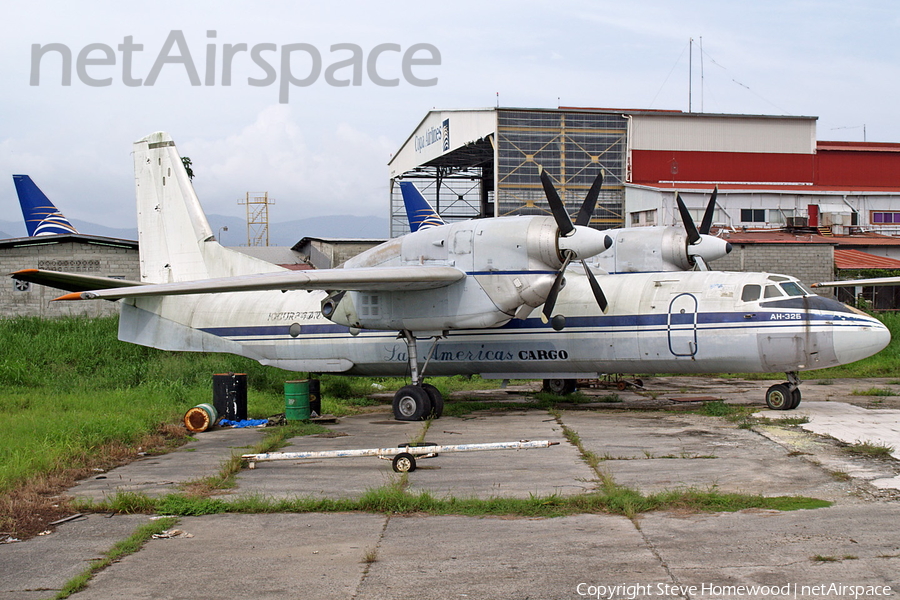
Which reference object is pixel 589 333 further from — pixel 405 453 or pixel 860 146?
pixel 860 146

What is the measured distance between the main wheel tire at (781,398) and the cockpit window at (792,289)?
198 cm

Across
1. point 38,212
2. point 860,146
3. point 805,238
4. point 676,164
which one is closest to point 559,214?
point 805,238

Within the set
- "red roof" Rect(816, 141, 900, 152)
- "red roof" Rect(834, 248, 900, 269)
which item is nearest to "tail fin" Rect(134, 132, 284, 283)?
"red roof" Rect(834, 248, 900, 269)

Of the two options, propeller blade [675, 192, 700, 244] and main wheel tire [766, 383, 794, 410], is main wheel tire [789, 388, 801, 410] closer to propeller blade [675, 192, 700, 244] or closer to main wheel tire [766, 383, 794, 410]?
main wheel tire [766, 383, 794, 410]

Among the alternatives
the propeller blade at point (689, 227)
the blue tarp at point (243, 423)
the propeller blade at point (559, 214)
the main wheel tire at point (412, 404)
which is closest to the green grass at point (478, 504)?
the blue tarp at point (243, 423)

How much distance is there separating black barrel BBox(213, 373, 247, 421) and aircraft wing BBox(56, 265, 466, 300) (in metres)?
2.31

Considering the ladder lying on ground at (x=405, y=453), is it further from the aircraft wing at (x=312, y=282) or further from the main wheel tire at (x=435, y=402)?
the main wheel tire at (x=435, y=402)

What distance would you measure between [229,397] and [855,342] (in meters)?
12.7

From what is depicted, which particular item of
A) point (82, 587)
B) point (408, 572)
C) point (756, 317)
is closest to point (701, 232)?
point (756, 317)

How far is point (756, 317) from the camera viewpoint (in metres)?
15.9

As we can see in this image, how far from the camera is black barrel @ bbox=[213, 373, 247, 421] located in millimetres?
16281

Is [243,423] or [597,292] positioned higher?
[597,292]

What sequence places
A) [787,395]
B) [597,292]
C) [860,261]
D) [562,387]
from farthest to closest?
[860,261]
[562,387]
[597,292]
[787,395]

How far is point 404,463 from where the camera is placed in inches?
430
